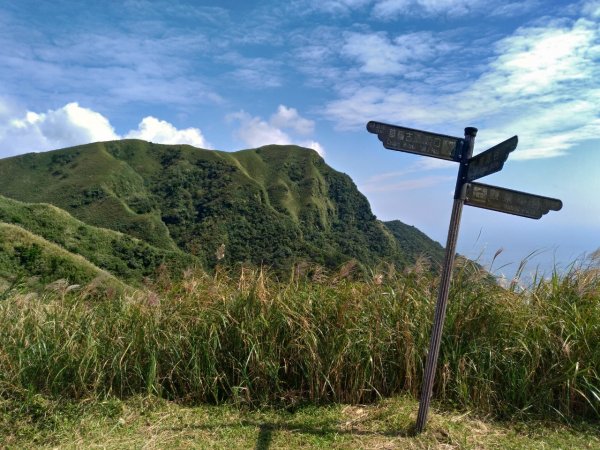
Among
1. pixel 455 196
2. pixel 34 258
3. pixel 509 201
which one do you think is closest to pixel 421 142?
pixel 455 196

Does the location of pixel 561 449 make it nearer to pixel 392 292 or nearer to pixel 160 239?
pixel 392 292

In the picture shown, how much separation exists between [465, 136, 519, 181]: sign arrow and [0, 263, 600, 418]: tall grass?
153 centimetres

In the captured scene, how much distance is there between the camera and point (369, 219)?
392ft

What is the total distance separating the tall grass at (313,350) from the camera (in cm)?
383

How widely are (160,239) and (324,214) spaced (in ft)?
145

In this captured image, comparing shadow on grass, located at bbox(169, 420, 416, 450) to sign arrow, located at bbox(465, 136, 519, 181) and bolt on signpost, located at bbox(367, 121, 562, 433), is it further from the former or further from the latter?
sign arrow, located at bbox(465, 136, 519, 181)

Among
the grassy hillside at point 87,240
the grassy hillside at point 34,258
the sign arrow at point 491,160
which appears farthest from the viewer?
the grassy hillside at point 87,240

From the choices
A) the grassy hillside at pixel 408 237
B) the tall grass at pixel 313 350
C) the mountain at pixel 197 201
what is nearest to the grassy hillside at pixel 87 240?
the mountain at pixel 197 201

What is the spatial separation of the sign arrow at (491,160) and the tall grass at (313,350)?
153 cm

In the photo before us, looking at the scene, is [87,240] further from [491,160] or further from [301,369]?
[491,160]

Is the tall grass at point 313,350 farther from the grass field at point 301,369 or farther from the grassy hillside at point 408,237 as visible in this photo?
the grassy hillside at point 408,237

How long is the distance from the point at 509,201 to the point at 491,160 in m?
0.47

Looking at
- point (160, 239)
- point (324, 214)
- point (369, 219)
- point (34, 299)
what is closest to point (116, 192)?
point (160, 239)

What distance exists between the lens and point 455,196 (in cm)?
327
